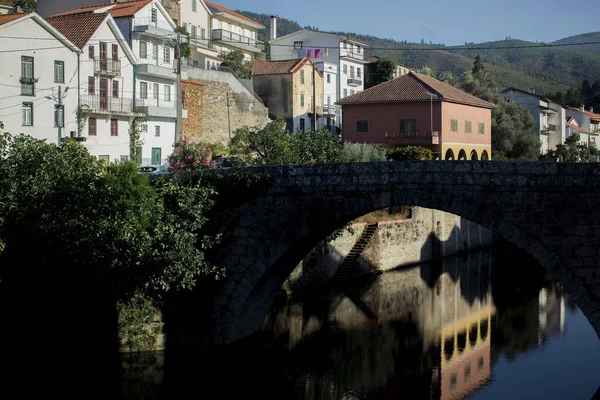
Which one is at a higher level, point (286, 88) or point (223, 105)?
point (286, 88)

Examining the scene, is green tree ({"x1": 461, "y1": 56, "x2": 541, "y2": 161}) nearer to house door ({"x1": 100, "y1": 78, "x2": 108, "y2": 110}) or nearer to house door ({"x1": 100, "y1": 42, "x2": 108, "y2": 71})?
house door ({"x1": 100, "y1": 78, "x2": 108, "y2": 110})

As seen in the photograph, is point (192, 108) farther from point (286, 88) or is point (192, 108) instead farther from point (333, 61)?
point (333, 61)

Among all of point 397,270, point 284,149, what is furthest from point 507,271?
point 284,149

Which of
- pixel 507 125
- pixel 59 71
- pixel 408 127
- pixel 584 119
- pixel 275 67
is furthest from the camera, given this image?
pixel 584 119

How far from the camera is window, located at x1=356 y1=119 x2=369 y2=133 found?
5303cm

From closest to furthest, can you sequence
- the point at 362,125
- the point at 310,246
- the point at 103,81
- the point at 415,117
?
the point at 310,246, the point at 103,81, the point at 415,117, the point at 362,125

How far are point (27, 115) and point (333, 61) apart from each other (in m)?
41.0

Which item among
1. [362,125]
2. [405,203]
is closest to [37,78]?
[362,125]

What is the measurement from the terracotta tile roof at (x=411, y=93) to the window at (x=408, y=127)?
134cm

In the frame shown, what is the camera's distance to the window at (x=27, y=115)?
136ft

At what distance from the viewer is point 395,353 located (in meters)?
27.0

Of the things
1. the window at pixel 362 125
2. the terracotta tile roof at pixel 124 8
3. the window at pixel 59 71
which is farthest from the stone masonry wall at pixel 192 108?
the window at pixel 362 125

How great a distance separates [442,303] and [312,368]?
1161 cm

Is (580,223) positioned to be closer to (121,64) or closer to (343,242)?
(343,242)
